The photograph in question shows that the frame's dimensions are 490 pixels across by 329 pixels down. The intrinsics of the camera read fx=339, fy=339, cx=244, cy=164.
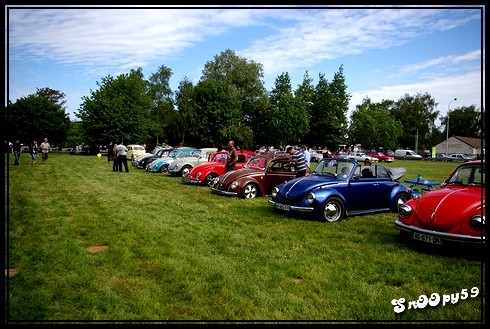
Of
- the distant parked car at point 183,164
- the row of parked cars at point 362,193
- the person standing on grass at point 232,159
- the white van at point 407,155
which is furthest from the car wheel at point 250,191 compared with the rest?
the white van at point 407,155

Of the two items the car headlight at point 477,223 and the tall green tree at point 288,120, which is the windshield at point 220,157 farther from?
the tall green tree at point 288,120

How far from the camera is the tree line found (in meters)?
49.4

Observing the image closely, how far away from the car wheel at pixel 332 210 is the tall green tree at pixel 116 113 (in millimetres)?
44149

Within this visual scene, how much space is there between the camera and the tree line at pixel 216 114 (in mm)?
→ 49375

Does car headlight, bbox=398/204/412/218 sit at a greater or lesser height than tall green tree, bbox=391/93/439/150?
lesser

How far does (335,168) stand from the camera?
922 cm

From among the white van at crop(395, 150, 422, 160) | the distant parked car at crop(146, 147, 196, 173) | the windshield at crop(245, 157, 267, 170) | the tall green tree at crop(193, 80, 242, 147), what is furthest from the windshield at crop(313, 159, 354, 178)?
the white van at crop(395, 150, 422, 160)

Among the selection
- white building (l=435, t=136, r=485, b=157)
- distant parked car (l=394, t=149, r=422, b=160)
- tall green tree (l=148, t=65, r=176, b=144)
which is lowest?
distant parked car (l=394, t=149, r=422, b=160)

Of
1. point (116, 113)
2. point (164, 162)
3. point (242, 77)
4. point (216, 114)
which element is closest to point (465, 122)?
point (242, 77)

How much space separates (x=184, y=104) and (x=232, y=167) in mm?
42983

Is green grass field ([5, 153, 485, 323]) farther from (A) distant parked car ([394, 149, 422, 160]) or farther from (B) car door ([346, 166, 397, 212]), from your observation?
(A) distant parked car ([394, 149, 422, 160])

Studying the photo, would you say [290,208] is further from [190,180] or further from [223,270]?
[190,180]

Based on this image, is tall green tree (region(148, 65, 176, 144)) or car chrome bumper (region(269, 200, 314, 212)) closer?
car chrome bumper (region(269, 200, 314, 212))

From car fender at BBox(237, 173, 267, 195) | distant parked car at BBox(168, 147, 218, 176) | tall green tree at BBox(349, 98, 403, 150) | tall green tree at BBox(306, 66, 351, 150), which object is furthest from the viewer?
tall green tree at BBox(349, 98, 403, 150)
